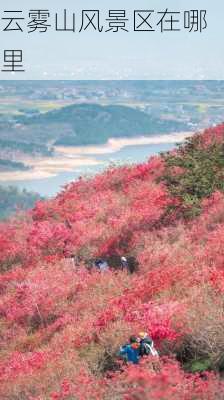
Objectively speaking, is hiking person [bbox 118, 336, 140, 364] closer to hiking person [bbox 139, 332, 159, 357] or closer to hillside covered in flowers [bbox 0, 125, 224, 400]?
hiking person [bbox 139, 332, 159, 357]

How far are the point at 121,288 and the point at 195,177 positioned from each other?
34.7 ft

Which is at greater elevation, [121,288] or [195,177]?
[195,177]

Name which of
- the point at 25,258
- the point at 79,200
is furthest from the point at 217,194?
the point at 79,200

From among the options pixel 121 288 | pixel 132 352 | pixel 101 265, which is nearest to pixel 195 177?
pixel 101 265

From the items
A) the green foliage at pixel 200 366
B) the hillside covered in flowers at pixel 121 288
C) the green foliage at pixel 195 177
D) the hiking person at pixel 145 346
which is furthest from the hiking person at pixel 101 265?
the green foliage at pixel 200 366

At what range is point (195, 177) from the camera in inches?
1292

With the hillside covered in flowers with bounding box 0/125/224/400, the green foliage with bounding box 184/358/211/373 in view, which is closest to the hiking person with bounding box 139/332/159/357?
the hillside covered in flowers with bounding box 0/125/224/400

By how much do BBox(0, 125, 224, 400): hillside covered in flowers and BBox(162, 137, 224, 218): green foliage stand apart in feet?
0.21

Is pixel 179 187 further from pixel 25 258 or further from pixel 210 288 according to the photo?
pixel 210 288

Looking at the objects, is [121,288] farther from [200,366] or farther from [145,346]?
[200,366]

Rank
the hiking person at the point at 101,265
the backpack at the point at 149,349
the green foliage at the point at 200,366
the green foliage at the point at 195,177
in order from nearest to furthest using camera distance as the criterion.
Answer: the green foliage at the point at 200,366
the backpack at the point at 149,349
the hiking person at the point at 101,265
the green foliage at the point at 195,177

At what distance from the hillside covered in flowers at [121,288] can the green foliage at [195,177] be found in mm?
63

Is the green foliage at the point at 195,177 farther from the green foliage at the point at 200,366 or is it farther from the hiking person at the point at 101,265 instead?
the green foliage at the point at 200,366

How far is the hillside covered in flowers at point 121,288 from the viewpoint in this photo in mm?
15109
